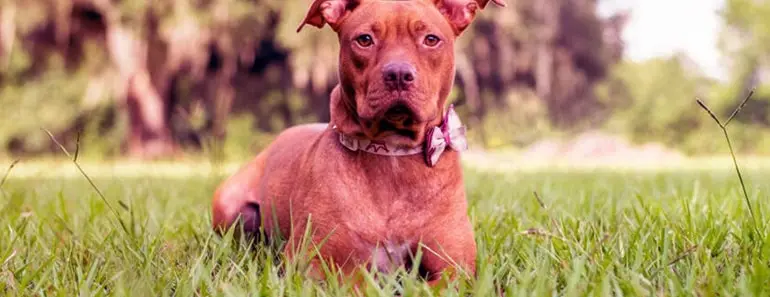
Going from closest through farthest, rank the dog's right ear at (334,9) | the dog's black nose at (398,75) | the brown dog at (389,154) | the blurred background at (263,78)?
the dog's black nose at (398,75) → the brown dog at (389,154) → the dog's right ear at (334,9) → the blurred background at (263,78)

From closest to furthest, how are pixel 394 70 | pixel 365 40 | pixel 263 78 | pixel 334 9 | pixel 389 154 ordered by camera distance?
pixel 394 70, pixel 365 40, pixel 389 154, pixel 334 9, pixel 263 78

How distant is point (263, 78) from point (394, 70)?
78.6ft

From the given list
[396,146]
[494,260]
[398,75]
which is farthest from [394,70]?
[494,260]

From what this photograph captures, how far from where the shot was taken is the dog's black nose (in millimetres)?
2379

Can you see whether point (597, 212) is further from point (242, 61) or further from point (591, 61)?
point (591, 61)

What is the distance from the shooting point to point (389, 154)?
8.68 feet

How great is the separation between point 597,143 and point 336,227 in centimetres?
1809

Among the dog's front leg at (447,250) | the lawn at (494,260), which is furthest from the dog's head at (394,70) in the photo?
the lawn at (494,260)

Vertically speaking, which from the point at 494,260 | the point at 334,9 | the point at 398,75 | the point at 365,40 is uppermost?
the point at 334,9

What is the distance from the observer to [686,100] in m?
30.7

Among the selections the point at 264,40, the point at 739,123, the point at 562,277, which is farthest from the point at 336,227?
the point at 739,123

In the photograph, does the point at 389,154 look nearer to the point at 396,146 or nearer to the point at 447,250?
the point at 396,146

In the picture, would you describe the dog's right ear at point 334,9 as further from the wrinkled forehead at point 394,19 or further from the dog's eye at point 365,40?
the dog's eye at point 365,40

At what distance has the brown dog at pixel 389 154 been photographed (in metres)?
2.48
